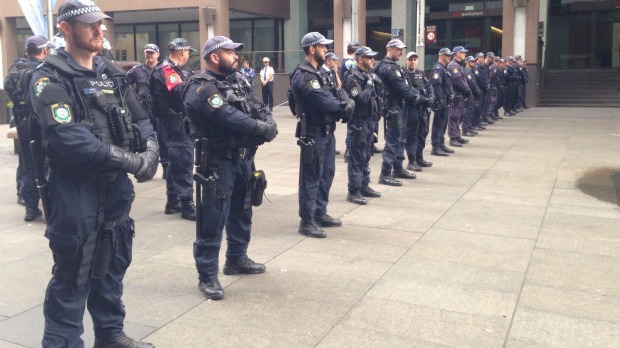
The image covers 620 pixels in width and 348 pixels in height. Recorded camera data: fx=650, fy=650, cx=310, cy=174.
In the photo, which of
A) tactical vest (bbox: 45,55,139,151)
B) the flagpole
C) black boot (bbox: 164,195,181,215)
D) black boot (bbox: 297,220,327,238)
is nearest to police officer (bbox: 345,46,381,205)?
black boot (bbox: 297,220,327,238)

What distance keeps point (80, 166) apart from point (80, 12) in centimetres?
84

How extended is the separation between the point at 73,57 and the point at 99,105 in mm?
323

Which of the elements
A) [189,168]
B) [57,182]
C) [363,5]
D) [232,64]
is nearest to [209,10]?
[363,5]

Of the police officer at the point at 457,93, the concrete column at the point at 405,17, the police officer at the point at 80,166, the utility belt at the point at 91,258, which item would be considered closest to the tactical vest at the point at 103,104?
the police officer at the point at 80,166

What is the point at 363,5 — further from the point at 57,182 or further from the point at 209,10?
the point at 57,182

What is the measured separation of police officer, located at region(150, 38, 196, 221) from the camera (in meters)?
7.50

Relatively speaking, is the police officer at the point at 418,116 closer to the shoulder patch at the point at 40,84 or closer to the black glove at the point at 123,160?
the black glove at the point at 123,160

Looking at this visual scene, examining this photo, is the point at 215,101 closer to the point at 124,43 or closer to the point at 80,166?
the point at 80,166

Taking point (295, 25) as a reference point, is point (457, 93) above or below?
below

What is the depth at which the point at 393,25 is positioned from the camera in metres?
29.2

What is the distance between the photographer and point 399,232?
6918 mm

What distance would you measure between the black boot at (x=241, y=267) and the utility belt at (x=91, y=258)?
75.5 inches

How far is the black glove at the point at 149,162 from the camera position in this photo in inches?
145

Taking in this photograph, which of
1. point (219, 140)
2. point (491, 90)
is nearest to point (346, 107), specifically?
point (219, 140)
